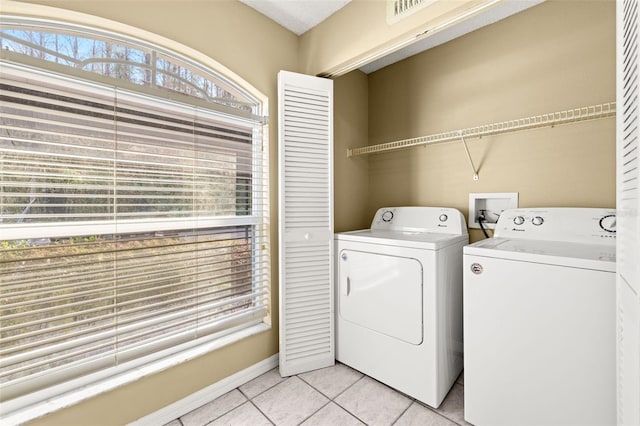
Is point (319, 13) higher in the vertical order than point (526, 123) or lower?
Result: higher

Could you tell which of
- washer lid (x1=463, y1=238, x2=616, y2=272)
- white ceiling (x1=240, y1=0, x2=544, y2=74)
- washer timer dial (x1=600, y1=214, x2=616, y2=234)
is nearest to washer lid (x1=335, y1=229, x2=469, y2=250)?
washer lid (x1=463, y1=238, x2=616, y2=272)

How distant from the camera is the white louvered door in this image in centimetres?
78

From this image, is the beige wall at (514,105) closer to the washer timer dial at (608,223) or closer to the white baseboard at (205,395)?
the washer timer dial at (608,223)

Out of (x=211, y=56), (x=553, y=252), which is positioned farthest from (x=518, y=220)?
(x=211, y=56)

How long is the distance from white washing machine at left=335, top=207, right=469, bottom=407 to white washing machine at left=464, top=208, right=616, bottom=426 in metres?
0.18

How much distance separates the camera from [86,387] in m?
1.36

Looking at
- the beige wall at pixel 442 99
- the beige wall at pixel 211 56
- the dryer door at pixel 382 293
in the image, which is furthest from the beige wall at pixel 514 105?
the beige wall at pixel 211 56

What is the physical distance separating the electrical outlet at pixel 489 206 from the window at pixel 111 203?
1639mm

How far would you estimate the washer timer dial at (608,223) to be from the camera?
4.91ft

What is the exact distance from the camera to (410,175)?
7.99ft

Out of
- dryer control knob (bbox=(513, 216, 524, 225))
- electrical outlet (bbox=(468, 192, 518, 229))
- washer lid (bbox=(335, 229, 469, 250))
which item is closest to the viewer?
washer lid (bbox=(335, 229, 469, 250))

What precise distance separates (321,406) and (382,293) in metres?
0.76

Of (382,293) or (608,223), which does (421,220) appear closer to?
(382,293)

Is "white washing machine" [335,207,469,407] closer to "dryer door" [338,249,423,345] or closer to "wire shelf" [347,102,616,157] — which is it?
"dryer door" [338,249,423,345]
